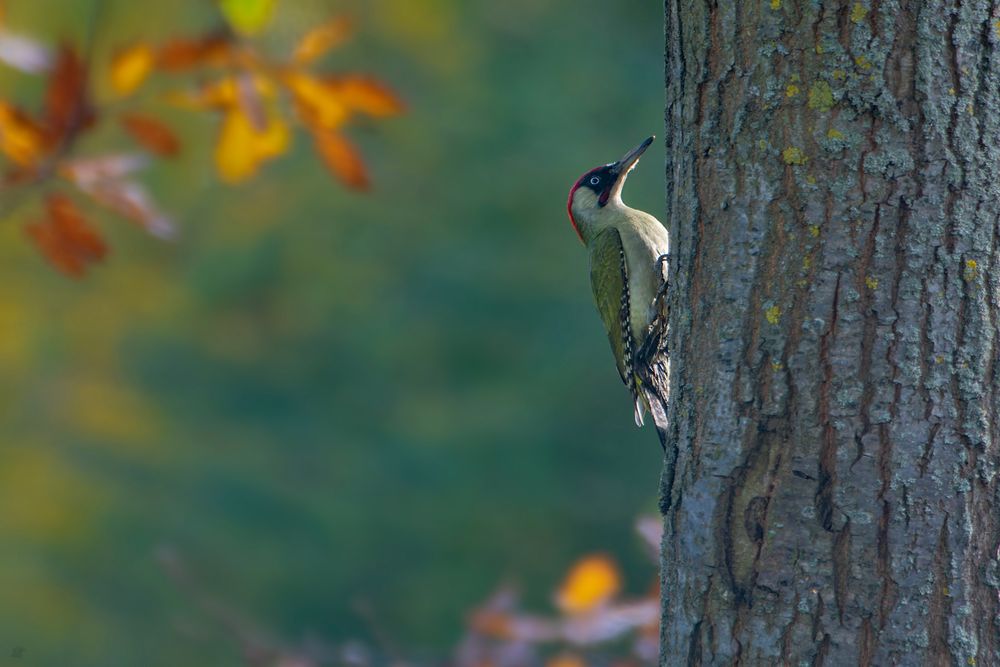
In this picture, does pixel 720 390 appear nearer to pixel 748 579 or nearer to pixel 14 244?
pixel 748 579

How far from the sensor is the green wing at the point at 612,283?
4129mm

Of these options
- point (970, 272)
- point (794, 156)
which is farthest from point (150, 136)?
point (970, 272)

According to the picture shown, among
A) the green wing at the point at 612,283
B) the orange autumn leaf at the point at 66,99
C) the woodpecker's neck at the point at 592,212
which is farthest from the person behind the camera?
the woodpecker's neck at the point at 592,212

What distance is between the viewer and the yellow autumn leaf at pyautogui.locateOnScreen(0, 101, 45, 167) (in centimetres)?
260

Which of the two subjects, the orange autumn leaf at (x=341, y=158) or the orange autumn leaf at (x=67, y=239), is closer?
the orange autumn leaf at (x=67, y=239)

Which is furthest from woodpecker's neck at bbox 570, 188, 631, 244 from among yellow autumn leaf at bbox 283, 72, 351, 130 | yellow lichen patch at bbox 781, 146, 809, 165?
yellow lichen patch at bbox 781, 146, 809, 165

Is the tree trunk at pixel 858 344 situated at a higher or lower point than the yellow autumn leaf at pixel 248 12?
lower

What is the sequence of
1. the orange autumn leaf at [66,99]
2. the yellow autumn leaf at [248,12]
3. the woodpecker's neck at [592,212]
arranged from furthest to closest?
the woodpecker's neck at [592,212] < the orange autumn leaf at [66,99] < the yellow autumn leaf at [248,12]

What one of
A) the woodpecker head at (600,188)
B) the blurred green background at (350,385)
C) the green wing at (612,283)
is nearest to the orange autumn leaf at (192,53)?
the green wing at (612,283)

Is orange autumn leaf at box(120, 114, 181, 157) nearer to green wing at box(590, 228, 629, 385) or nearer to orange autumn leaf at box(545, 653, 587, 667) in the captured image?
green wing at box(590, 228, 629, 385)

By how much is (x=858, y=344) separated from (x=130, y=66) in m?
1.71

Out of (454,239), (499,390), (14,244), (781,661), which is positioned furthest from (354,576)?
(781,661)

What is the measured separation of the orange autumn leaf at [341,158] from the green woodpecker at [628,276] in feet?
4.23

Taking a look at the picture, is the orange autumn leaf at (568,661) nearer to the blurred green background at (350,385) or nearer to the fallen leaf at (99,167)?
the fallen leaf at (99,167)
